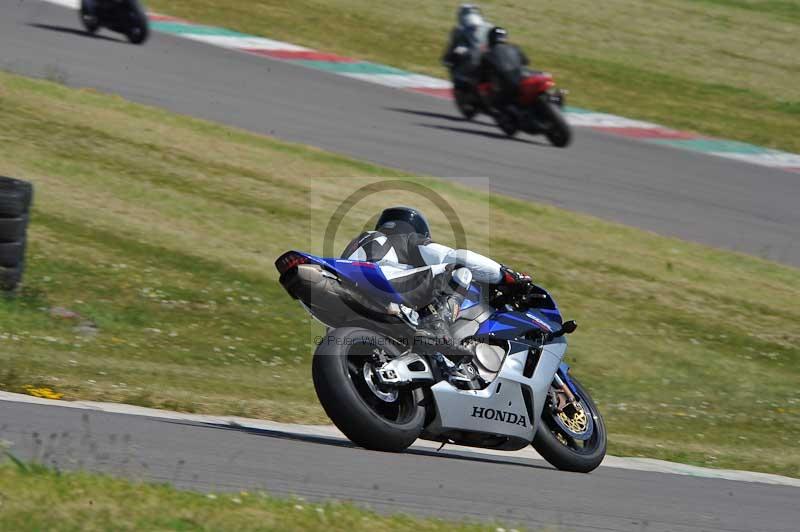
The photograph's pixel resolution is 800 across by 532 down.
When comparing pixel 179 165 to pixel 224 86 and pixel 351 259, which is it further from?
pixel 351 259

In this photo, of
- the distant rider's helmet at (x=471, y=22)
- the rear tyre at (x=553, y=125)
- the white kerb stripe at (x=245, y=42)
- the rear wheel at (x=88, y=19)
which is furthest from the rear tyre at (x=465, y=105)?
the rear wheel at (x=88, y=19)

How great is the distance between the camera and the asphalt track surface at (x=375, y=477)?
588 centimetres

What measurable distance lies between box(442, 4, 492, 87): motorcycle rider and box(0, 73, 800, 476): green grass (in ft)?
14.1

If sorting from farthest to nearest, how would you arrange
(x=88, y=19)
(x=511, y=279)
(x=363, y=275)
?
(x=88, y=19), (x=511, y=279), (x=363, y=275)

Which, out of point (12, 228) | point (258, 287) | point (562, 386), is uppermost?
point (12, 228)

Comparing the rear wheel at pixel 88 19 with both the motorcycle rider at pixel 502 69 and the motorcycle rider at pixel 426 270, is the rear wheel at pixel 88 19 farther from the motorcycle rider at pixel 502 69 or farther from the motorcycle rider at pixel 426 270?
the motorcycle rider at pixel 426 270

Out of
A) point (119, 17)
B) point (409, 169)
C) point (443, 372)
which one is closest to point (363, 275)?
point (443, 372)

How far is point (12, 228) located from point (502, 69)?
420 inches

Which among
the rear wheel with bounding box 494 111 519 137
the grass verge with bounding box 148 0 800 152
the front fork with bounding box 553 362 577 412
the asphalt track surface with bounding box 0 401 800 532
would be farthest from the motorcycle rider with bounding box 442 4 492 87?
the asphalt track surface with bounding box 0 401 800 532

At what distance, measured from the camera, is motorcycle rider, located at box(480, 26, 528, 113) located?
64.1 ft

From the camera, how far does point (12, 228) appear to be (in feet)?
34.6

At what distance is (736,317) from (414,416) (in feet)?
25.1

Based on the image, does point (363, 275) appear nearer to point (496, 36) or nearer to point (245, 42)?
point (496, 36)

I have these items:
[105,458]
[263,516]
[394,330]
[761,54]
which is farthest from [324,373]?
[761,54]
